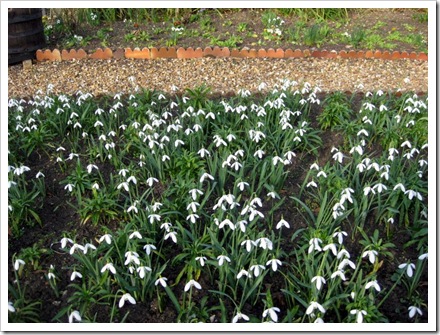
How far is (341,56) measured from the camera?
579 cm

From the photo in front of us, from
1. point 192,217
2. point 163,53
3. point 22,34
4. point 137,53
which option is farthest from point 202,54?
point 192,217

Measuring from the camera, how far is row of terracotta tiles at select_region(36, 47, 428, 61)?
18.9 ft

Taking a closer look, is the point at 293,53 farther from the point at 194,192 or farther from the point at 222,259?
the point at 222,259

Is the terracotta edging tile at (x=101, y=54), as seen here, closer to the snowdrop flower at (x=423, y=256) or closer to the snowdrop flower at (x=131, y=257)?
the snowdrop flower at (x=131, y=257)

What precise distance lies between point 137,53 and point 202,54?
2.40ft

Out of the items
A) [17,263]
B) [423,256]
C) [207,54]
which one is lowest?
[423,256]

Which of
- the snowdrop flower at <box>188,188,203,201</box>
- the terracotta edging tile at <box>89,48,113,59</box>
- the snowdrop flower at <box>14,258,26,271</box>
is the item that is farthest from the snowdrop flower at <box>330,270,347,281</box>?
the terracotta edging tile at <box>89,48,113,59</box>

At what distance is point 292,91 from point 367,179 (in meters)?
1.48

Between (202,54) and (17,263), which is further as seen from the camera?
(202,54)

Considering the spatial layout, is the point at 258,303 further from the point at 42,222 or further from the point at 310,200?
the point at 42,222

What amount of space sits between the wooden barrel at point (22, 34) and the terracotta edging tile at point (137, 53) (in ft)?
3.44

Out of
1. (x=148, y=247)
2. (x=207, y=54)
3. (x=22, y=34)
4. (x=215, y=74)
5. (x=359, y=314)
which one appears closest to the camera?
(x=359, y=314)

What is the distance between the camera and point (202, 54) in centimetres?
576

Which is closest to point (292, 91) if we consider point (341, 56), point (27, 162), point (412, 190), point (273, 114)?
point (273, 114)
